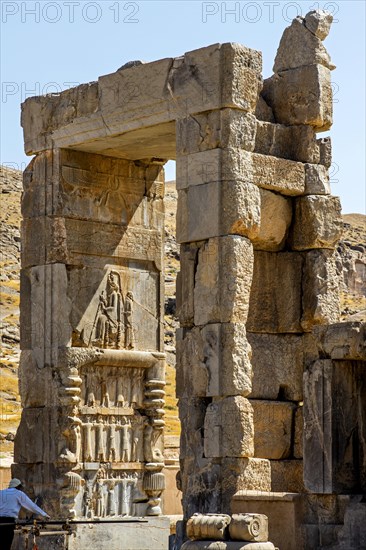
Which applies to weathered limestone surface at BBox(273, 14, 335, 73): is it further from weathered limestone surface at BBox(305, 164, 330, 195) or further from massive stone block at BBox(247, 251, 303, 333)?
massive stone block at BBox(247, 251, 303, 333)

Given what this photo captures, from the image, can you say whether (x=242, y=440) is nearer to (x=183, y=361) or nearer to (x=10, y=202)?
(x=183, y=361)

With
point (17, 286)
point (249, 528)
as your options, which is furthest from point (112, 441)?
point (17, 286)

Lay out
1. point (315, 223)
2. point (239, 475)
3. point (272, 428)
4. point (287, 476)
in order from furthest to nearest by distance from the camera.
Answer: point (315, 223), point (272, 428), point (287, 476), point (239, 475)

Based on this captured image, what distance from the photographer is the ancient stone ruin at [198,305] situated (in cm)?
1664

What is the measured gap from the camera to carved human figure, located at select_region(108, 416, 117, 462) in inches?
836

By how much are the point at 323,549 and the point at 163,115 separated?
6.07m

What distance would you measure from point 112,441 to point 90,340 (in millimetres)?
1429

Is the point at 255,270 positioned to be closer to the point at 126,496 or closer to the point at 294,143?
the point at 294,143

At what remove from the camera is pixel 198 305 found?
18422 mm

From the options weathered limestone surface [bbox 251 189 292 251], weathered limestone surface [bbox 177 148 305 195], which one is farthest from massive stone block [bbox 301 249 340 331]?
weathered limestone surface [bbox 177 148 305 195]

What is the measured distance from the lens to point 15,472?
68.9 ft

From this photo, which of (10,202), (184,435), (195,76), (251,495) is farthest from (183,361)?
(10,202)

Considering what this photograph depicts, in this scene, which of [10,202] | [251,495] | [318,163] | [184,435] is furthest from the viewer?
[10,202]

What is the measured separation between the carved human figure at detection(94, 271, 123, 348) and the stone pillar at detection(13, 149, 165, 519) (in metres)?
0.01
